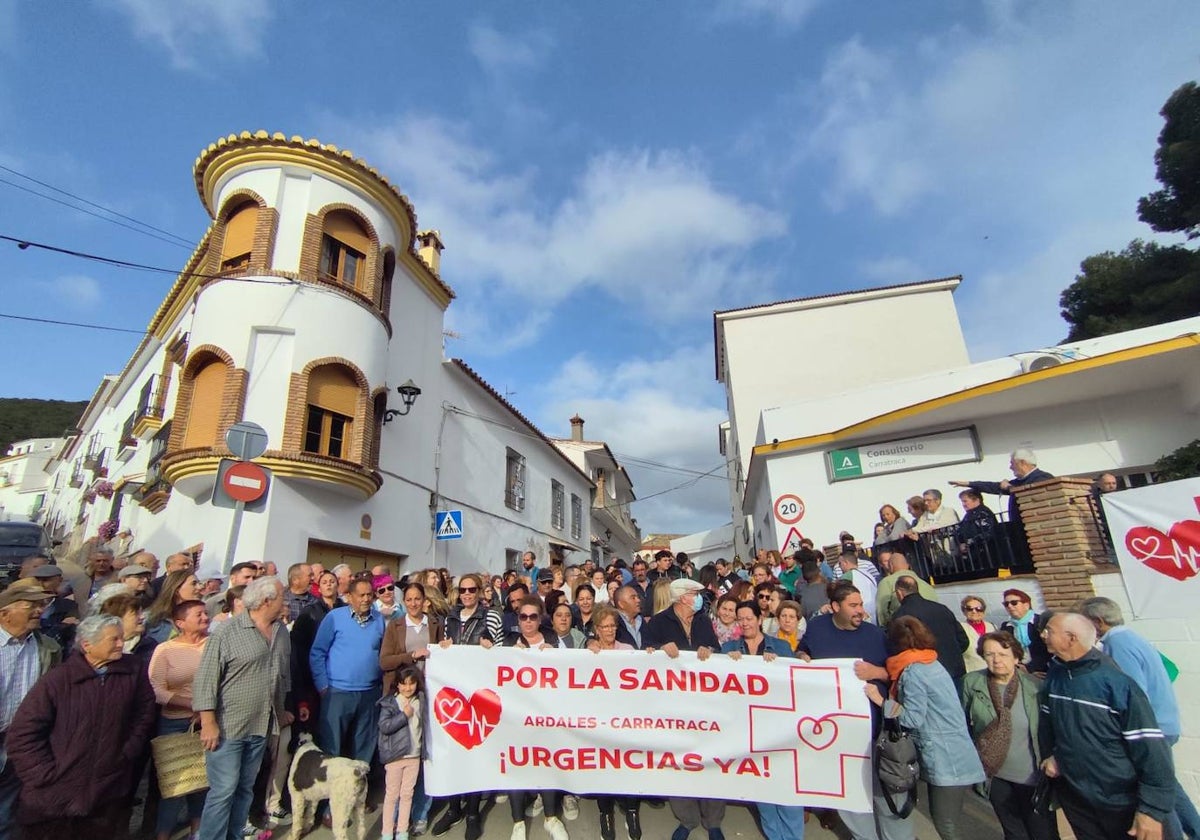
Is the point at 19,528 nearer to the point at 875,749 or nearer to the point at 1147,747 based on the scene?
the point at 875,749

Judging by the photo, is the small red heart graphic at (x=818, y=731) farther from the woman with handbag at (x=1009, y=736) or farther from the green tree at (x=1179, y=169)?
the green tree at (x=1179, y=169)

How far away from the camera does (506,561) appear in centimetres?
1725

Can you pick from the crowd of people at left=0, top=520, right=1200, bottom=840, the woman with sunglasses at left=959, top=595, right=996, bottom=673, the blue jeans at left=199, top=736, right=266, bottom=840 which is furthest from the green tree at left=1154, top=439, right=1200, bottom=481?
the blue jeans at left=199, top=736, right=266, bottom=840

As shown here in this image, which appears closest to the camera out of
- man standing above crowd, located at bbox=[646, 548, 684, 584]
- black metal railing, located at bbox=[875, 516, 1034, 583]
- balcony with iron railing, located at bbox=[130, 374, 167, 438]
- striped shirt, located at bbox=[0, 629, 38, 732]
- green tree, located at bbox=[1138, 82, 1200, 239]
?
striped shirt, located at bbox=[0, 629, 38, 732]

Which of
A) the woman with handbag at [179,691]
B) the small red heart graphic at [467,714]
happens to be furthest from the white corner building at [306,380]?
the small red heart graphic at [467,714]

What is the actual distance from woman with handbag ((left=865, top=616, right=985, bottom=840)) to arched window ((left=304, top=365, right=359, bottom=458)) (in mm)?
9815

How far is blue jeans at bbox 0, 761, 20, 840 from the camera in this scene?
3047 mm

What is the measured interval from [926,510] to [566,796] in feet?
21.2

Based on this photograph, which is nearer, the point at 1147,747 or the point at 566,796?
the point at 1147,747

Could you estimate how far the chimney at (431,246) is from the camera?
16.5m

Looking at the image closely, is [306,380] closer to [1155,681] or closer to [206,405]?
[206,405]

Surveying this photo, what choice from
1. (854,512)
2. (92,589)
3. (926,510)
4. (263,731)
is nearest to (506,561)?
(854,512)

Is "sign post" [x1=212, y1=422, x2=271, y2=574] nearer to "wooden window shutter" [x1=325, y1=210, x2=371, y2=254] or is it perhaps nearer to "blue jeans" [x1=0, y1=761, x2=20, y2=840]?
"blue jeans" [x1=0, y1=761, x2=20, y2=840]

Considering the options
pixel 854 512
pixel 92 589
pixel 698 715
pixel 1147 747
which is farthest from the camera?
pixel 854 512
